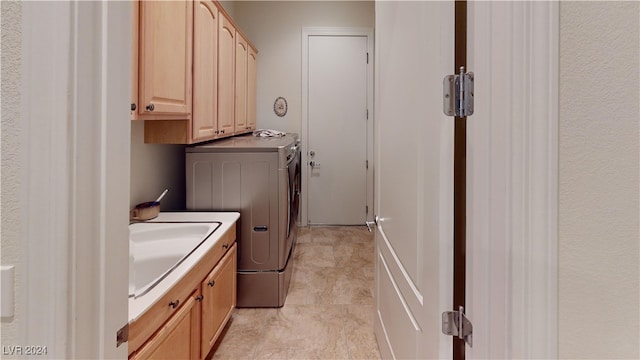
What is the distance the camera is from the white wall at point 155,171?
2.32m

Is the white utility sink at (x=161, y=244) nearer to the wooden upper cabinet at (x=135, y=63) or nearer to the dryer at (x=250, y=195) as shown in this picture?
the dryer at (x=250, y=195)

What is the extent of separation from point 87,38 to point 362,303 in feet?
8.64

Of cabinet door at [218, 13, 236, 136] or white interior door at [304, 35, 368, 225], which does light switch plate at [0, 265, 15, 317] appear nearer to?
cabinet door at [218, 13, 236, 136]

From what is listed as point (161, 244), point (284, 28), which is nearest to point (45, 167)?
point (161, 244)

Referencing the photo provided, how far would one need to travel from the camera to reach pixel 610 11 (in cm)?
69

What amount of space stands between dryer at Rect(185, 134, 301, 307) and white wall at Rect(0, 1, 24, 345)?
2.11 meters

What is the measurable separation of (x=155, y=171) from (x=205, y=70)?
2.39ft

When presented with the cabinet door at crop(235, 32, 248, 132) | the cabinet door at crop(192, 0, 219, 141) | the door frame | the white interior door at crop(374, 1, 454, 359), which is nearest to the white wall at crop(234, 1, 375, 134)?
the door frame

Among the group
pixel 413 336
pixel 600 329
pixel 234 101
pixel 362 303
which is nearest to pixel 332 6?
pixel 234 101

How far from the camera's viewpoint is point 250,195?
273 centimetres

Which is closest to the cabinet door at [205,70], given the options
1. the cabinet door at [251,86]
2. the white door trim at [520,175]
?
the cabinet door at [251,86]

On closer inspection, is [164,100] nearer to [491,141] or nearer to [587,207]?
[491,141]

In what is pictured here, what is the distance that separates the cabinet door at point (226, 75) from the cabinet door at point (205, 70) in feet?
0.39

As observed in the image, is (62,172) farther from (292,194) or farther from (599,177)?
(292,194)
